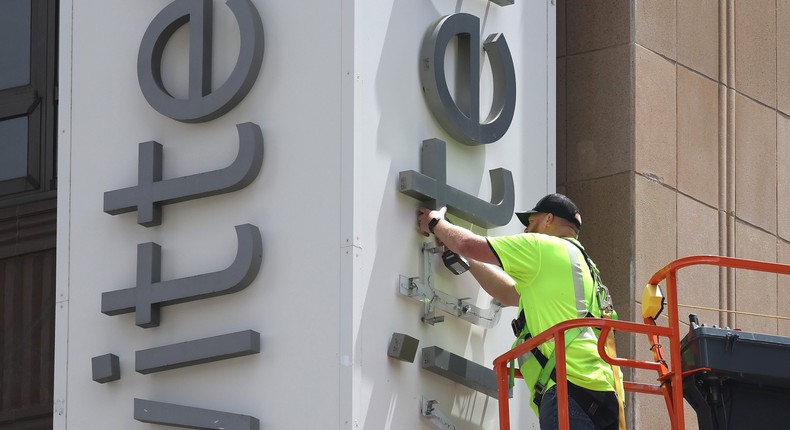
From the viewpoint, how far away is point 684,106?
43.2 ft

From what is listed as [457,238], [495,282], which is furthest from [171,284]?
[495,282]

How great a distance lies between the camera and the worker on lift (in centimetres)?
959

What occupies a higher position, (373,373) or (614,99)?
(614,99)

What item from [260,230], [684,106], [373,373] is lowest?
[373,373]

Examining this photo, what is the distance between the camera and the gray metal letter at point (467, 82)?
10.8 meters

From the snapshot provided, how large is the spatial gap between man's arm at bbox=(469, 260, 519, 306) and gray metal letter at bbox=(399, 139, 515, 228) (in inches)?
16.3

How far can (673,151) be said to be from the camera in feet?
42.5

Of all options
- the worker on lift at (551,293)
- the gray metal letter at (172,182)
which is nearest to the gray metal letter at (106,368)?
the gray metal letter at (172,182)

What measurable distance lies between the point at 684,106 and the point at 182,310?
4847 mm

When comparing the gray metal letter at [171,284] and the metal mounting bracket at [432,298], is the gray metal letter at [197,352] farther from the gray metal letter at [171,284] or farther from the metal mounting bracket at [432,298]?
the metal mounting bracket at [432,298]

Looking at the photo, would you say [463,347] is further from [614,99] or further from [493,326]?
[614,99]

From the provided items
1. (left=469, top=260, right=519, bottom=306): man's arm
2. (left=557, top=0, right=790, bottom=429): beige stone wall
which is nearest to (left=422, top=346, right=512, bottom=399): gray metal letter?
(left=469, top=260, right=519, bottom=306): man's arm

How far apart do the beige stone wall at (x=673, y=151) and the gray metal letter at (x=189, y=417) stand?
356 cm

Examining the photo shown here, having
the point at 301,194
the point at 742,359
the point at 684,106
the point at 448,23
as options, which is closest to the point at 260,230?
the point at 301,194
